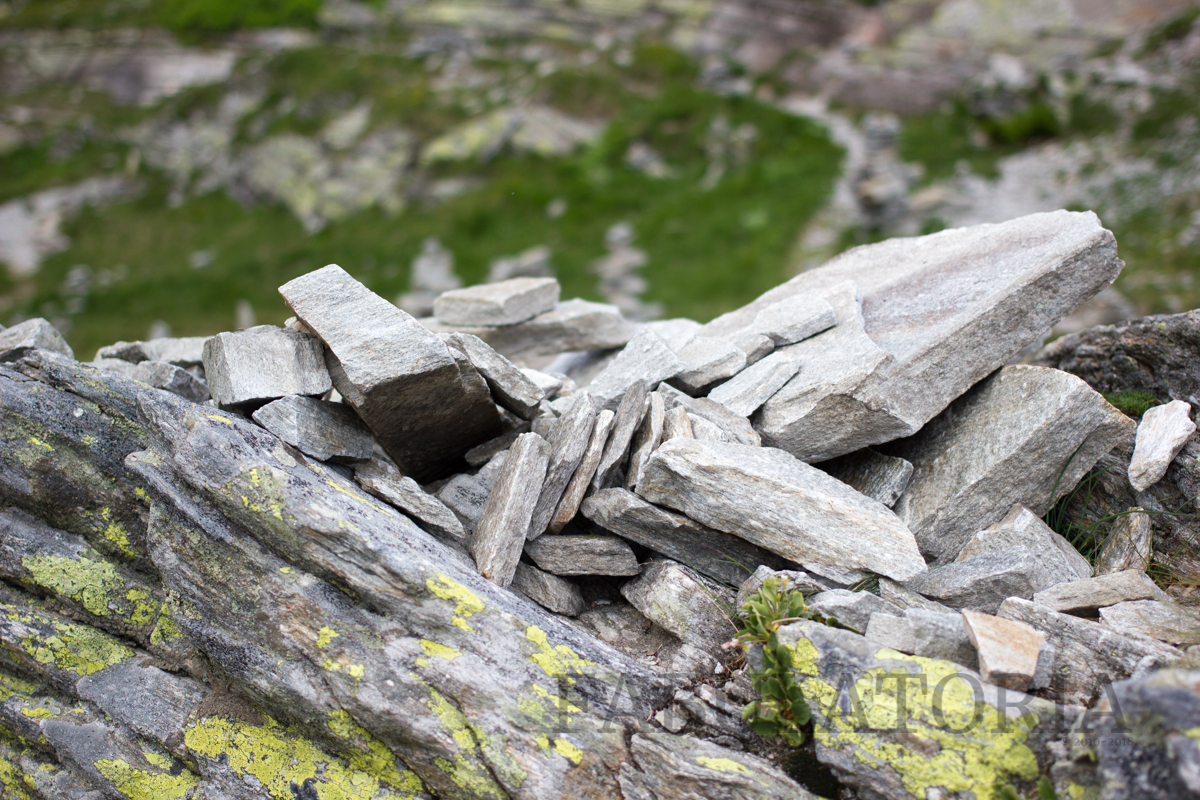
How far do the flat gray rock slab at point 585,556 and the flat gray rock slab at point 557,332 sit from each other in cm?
424

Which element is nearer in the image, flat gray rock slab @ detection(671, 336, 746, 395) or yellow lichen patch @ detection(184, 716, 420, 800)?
yellow lichen patch @ detection(184, 716, 420, 800)

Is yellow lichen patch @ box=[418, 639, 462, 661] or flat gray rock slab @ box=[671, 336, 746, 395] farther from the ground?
flat gray rock slab @ box=[671, 336, 746, 395]

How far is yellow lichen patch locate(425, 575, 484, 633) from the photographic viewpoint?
15.3ft

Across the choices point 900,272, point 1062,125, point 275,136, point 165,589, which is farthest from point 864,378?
point 275,136

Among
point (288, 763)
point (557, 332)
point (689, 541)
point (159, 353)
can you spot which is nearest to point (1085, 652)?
point (689, 541)

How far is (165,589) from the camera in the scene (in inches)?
205

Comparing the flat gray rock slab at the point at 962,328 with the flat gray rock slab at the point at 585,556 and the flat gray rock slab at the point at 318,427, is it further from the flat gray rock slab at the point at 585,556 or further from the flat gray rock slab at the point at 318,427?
the flat gray rock slab at the point at 318,427

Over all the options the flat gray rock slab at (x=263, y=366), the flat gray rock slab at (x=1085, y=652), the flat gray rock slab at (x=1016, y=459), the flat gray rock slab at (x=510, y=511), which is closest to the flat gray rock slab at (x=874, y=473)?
the flat gray rock slab at (x=1016, y=459)

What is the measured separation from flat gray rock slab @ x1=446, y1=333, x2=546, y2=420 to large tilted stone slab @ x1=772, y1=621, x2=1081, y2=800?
10.9 feet

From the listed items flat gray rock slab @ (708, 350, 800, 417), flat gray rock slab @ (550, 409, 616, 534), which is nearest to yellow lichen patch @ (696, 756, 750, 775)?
flat gray rock slab @ (550, 409, 616, 534)

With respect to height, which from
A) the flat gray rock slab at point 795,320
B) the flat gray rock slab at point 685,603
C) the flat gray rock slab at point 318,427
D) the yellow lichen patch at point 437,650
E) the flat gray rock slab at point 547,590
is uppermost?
the flat gray rock slab at point 795,320

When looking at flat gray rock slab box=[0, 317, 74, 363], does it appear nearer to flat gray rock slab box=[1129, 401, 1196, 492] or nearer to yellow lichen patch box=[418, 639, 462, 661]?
yellow lichen patch box=[418, 639, 462, 661]

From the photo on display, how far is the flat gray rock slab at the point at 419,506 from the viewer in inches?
219

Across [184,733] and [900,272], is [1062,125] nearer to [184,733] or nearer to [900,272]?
[900,272]
